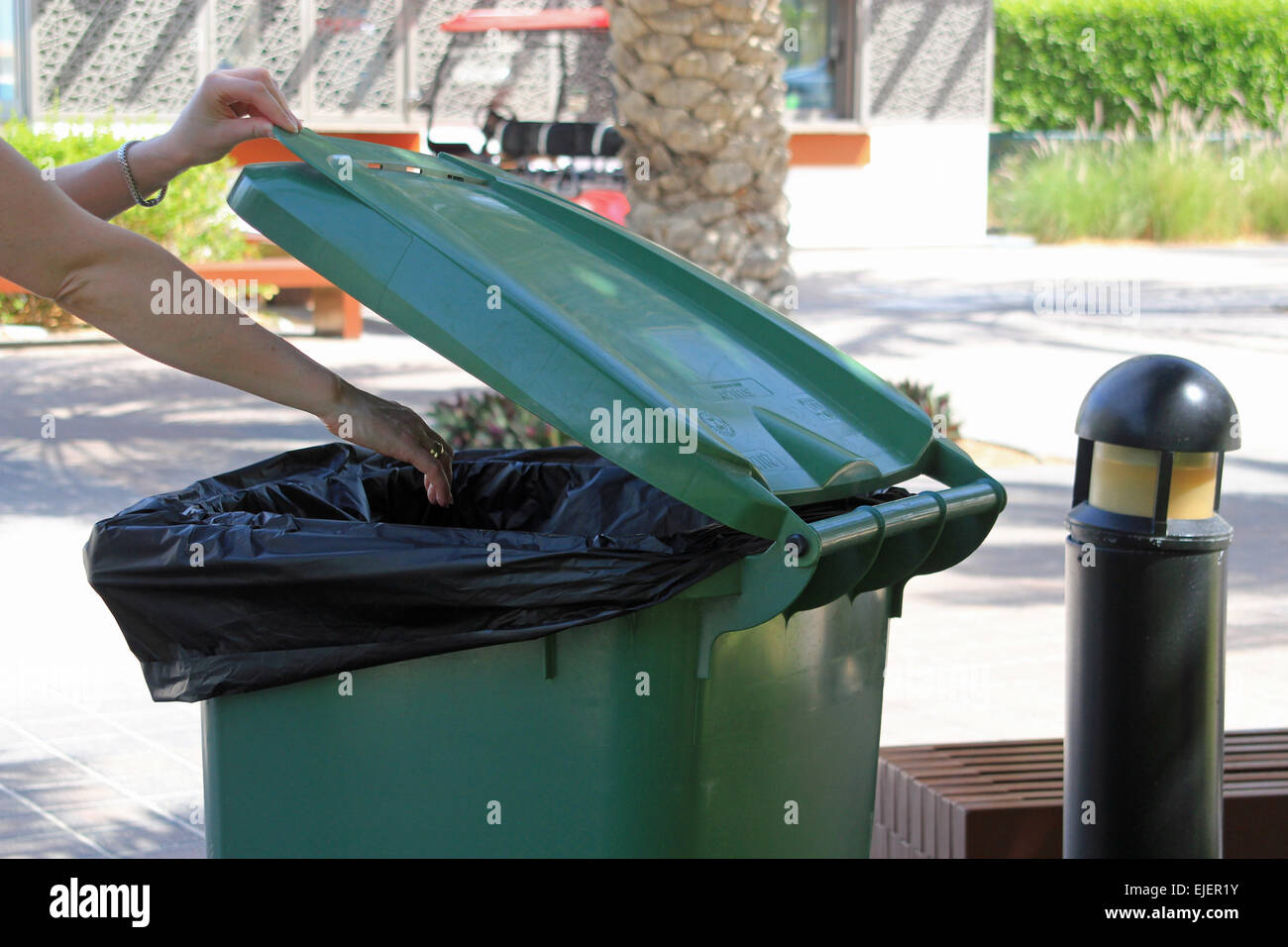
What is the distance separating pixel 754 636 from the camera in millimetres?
2250

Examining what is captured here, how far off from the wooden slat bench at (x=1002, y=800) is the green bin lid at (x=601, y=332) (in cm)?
79

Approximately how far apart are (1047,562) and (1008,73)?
19866 mm

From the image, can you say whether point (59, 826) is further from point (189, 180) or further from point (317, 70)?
point (317, 70)

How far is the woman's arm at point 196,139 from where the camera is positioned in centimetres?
252

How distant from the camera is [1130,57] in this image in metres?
24.4

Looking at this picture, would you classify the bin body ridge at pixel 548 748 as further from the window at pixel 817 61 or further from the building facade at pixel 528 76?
the window at pixel 817 61

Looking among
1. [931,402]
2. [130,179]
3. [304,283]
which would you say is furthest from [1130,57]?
[130,179]

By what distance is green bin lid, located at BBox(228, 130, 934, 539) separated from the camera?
215cm

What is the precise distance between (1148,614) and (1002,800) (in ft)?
2.17

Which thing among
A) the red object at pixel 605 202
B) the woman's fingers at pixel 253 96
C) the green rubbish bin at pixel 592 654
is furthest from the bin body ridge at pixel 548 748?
the red object at pixel 605 202

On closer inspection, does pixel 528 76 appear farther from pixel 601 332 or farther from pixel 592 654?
pixel 592 654

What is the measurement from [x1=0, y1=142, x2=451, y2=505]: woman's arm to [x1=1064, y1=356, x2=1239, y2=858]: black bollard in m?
1.16

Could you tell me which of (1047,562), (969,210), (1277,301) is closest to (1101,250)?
(969,210)
